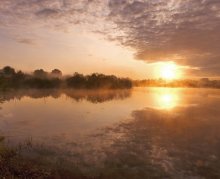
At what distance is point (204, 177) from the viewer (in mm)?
13141

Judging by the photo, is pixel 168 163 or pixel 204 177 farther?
pixel 168 163

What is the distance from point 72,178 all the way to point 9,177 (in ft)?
10.3

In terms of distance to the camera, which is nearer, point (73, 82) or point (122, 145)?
point (122, 145)

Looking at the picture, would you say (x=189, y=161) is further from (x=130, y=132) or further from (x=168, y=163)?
(x=130, y=132)

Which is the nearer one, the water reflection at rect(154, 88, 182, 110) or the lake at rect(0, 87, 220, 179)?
the lake at rect(0, 87, 220, 179)

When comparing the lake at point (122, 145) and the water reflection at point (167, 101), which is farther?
the water reflection at point (167, 101)

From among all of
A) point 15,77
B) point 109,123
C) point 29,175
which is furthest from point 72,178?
point 15,77

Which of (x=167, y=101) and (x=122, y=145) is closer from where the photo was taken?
(x=122, y=145)

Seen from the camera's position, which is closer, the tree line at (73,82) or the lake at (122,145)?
the lake at (122,145)

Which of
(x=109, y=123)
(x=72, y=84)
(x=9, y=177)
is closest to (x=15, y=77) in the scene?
(x=72, y=84)

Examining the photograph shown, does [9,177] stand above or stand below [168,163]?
above

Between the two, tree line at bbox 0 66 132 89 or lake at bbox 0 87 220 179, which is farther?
tree line at bbox 0 66 132 89

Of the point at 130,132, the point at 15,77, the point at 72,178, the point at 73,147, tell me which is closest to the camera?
the point at 72,178

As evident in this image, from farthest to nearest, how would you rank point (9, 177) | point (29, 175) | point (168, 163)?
1. point (168, 163)
2. point (29, 175)
3. point (9, 177)
